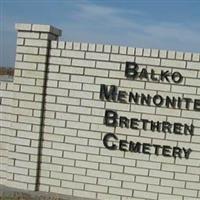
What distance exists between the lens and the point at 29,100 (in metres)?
7.80

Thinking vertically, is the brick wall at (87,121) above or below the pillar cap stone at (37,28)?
below

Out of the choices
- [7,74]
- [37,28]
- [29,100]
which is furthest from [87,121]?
[7,74]

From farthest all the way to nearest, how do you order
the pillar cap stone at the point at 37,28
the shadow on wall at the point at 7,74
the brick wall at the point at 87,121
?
the shadow on wall at the point at 7,74, the pillar cap stone at the point at 37,28, the brick wall at the point at 87,121

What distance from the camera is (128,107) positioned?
24.5 feet

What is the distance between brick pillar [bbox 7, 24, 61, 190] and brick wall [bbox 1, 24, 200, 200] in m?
0.01

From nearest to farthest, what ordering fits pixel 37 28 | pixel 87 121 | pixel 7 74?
pixel 87 121 < pixel 37 28 < pixel 7 74

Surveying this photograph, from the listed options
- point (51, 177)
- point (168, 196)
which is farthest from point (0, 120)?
point (168, 196)

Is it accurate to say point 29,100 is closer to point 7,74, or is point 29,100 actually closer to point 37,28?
point 37,28

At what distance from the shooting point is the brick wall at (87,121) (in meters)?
7.34

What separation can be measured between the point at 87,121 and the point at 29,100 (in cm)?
90

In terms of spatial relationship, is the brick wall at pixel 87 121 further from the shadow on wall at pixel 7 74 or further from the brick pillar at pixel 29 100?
the shadow on wall at pixel 7 74

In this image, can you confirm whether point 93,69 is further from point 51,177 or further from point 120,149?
point 51,177

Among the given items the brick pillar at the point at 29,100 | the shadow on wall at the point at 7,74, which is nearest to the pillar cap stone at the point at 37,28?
the brick pillar at the point at 29,100

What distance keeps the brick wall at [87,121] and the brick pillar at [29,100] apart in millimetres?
14
